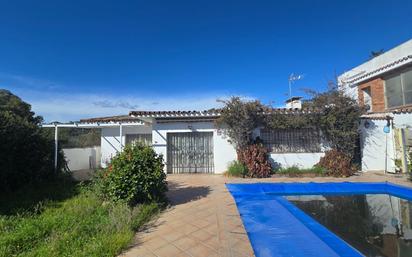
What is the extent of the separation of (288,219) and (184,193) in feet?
14.4

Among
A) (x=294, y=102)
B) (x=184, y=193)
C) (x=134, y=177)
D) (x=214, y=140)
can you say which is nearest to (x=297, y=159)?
(x=214, y=140)

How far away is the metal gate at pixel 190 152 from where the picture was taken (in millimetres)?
14789

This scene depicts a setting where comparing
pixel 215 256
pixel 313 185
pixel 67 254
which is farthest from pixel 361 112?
pixel 67 254

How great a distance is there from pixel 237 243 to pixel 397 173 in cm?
1229

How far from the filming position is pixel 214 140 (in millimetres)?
14461

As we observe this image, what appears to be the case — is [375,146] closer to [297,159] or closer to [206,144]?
[297,159]

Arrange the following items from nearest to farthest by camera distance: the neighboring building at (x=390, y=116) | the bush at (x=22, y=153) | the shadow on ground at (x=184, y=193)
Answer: the shadow on ground at (x=184, y=193)
the bush at (x=22, y=153)
the neighboring building at (x=390, y=116)

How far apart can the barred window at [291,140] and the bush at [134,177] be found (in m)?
8.44

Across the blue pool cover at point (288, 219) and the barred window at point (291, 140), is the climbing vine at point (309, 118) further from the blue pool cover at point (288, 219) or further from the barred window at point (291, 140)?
the blue pool cover at point (288, 219)

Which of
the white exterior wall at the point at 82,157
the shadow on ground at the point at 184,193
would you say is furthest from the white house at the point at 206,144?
the shadow on ground at the point at 184,193

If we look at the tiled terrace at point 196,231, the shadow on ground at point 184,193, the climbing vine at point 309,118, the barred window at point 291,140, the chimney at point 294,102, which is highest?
the chimney at point 294,102

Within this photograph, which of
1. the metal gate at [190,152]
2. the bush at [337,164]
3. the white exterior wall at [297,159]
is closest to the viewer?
the bush at [337,164]

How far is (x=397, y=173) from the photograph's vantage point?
12859mm

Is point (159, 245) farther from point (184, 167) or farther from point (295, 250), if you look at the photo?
point (184, 167)
